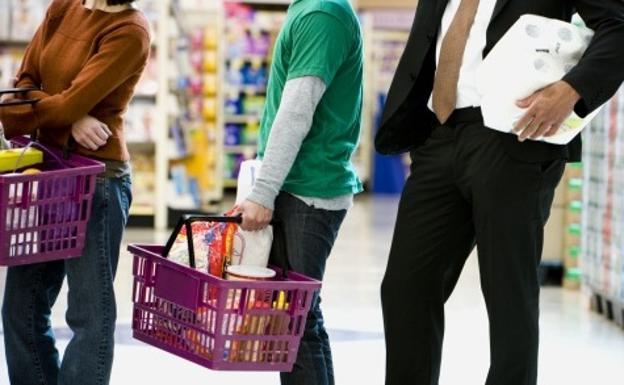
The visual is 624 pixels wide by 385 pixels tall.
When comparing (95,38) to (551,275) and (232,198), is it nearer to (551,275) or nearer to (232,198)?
(551,275)

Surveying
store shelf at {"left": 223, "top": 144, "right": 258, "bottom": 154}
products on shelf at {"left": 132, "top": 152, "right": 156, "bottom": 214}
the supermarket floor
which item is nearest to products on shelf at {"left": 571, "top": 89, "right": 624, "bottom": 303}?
the supermarket floor

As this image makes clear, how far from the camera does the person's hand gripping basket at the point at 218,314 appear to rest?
299 centimetres

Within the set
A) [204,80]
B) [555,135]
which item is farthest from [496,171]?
[204,80]

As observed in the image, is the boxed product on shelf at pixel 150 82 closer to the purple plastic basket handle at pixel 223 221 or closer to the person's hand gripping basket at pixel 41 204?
the person's hand gripping basket at pixel 41 204

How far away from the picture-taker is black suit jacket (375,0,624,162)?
9.66ft

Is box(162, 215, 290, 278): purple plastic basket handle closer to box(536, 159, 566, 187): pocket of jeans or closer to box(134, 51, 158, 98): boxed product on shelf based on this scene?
box(536, 159, 566, 187): pocket of jeans

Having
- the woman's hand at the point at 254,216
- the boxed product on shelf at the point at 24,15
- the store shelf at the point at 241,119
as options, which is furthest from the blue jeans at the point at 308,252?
the store shelf at the point at 241,119

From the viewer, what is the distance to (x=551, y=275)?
855 cm

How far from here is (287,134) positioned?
3.37 meters

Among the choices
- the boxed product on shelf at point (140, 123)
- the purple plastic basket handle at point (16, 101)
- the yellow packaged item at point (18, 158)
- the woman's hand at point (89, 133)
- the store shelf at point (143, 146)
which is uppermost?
the purple plastic basket handle at point (16, 101)

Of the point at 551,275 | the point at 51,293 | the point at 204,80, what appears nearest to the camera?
the point at 51,293

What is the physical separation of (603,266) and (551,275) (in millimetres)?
1390

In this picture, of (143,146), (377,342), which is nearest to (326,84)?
(377,342)

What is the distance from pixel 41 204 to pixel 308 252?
0.73m
